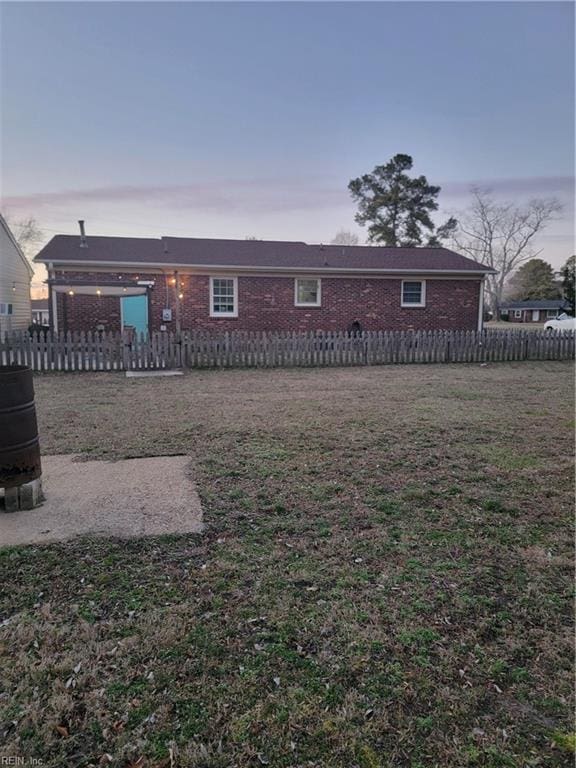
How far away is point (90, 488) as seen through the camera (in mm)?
3814

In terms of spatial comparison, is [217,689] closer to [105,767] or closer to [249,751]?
[249,751]

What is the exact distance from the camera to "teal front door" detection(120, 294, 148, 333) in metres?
16.8

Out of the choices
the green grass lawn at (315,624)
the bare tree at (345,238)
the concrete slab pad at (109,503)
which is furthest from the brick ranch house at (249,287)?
the bare tree at (345,238)

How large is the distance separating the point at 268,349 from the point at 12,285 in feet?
53.9

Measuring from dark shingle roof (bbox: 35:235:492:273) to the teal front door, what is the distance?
1450 millimetres

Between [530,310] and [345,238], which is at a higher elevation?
[345,238]

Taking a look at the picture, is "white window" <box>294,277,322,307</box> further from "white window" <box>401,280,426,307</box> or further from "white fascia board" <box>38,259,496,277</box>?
"white window" <box>401,280,426,307</box>

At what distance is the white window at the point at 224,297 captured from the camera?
17266mm

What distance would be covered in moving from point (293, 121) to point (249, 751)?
729 inches

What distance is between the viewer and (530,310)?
53219 mm

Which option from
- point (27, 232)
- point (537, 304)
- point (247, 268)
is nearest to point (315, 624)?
point (247, 268)

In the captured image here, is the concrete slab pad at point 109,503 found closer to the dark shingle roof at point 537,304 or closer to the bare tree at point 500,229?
the bare tree at point 500,229

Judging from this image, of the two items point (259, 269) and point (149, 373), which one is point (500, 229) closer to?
point (259, 269)

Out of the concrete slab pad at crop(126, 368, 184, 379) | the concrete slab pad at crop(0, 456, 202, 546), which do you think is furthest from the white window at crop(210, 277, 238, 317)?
the concrete slab pad at crop(0, 456, 202, 546)
